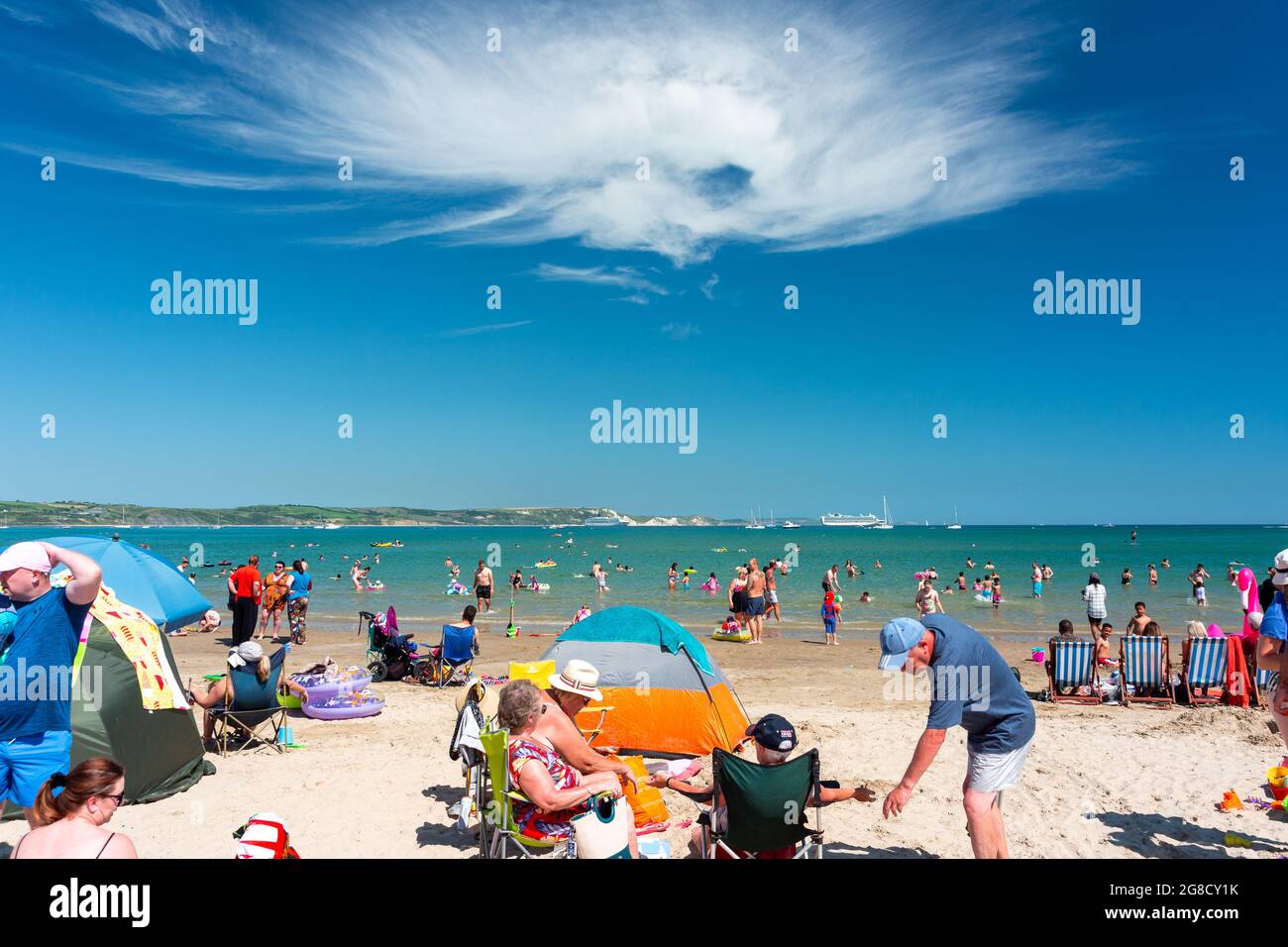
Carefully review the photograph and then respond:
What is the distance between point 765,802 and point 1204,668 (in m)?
9.15

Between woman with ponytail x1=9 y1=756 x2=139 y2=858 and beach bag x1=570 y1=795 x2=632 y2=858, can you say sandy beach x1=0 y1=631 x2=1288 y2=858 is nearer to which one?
beach bag x1=570 y1=795 x2=632 y2=858

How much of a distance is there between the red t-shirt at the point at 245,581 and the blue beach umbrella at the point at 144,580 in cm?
212

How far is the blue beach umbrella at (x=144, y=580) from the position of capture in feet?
34.7

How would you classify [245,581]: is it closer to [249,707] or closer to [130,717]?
[249,707]

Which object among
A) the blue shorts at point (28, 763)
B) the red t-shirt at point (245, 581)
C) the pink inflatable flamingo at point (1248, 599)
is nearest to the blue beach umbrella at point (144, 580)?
the red t-shirt at point (245, 581)

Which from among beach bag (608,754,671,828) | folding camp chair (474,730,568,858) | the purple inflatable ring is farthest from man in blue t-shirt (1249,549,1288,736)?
the purple inflatable ring

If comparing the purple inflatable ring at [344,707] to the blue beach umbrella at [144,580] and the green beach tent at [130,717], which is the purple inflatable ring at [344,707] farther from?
the blue beach umbrella at [144,580]

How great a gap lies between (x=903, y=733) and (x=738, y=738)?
220 centimetres

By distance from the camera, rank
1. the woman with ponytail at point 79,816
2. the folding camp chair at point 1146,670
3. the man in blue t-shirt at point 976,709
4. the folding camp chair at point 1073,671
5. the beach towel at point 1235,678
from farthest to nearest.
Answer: the folding camp chair at point 1073,671 → the folding camp chair at point 1146,670 → the beach towel at point 1235,678 → the man in blue t-shirt at point 976,709 → the woman with ponytail at point 79,816

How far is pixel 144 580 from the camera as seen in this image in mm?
10953

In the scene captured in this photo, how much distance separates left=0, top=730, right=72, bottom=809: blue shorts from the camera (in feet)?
12.3

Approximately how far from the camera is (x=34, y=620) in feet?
12.5

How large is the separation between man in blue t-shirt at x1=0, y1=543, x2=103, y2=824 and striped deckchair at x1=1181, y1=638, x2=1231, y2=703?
1214cm
